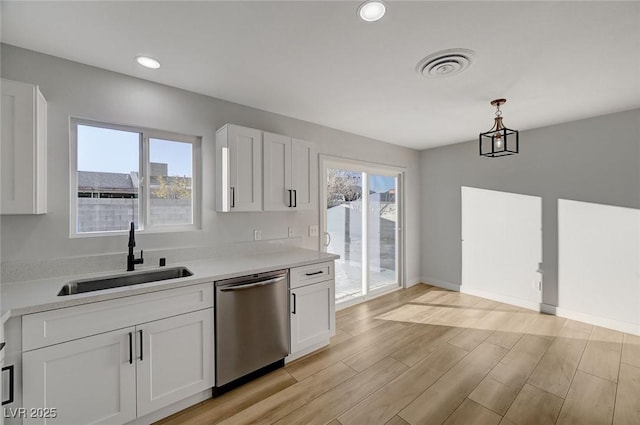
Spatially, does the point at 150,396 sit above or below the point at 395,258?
below

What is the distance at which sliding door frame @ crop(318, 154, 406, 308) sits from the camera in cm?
350

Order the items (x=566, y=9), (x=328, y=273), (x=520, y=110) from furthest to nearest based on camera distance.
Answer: (x=520, y=110), (x=328, y=273), (x=566, y=9)

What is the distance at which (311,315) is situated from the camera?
8.37 feet

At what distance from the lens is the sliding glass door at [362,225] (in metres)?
3.74

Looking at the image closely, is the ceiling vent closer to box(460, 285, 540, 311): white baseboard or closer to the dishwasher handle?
the dishwasher handle

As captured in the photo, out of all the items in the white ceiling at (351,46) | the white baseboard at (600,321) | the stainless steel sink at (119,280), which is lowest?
the white baseboard at (600,321)

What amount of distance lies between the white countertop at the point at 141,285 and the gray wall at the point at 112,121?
205 mm

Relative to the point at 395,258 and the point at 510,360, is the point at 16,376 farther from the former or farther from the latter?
the point at 395,258

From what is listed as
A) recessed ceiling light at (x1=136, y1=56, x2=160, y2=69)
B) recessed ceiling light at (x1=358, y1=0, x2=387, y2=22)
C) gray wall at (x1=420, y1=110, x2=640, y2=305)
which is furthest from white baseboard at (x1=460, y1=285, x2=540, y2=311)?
recessed ceiling light at (x1=136, y1=56, x2=160, y2=69)

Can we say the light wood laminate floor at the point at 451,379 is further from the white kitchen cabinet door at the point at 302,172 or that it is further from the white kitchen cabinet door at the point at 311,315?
the white kitchen cabinet door at the point at 302,172

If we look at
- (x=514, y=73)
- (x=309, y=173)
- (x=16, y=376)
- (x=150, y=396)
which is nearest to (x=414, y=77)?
(x=514, y=73)

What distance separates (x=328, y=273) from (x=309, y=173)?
1.12 metres

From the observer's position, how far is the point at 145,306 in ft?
5.59

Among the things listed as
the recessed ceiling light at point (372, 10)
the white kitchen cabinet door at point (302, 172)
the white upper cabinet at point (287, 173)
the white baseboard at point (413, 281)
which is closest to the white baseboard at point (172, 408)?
the white upper cabinet at point (287, 173)
